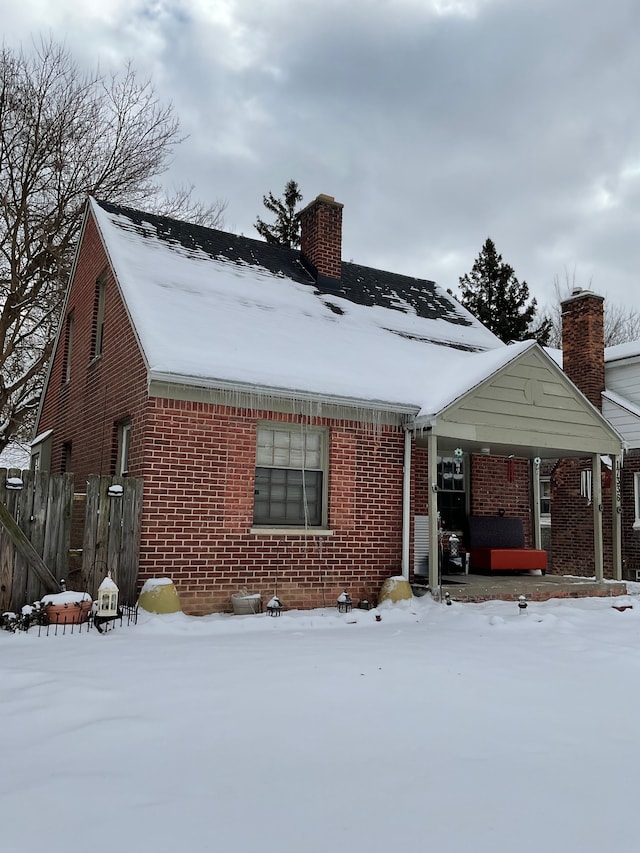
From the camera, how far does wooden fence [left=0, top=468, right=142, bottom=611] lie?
6801mm

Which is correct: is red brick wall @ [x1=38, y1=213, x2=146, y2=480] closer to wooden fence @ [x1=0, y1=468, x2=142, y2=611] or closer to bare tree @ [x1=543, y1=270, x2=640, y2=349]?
wooden fence @ [x1=0, y1=468, x2=142, y2=611]

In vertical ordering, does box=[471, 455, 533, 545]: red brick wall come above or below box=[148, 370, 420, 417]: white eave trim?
below

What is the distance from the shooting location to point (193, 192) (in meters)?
22.8

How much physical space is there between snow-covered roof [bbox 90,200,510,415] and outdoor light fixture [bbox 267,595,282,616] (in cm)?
255

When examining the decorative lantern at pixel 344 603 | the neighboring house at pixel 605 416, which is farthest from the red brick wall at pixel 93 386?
the neighboring house at pixel 605 416

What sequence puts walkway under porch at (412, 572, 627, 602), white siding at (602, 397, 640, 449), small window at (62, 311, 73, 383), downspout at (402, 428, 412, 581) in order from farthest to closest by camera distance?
white siding at (602, 397, 640, 449), small window at (62, 311, 73, 383), downspout at (402, 428, 412, 581), walkway under porch at (412, 572, 627, 602)

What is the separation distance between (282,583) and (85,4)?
367 inches

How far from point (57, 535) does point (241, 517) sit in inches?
85.7

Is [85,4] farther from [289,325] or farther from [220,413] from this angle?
[220,413]

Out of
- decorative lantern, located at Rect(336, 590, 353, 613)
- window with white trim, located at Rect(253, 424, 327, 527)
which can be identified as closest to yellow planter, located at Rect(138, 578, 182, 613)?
window with white trim, located at Rect(253, 424, 327, 527)

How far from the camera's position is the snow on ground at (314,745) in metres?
2.70

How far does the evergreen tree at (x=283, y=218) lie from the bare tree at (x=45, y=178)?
10914 mm

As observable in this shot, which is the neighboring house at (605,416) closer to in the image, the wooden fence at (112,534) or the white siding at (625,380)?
the white siding at (625,380)

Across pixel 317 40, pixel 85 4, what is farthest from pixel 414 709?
pixel 317 40
